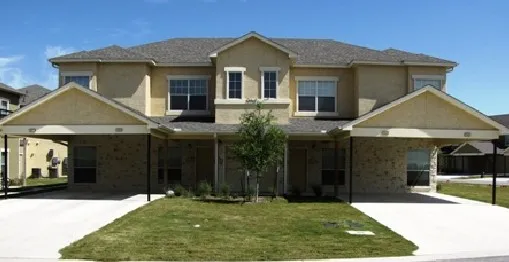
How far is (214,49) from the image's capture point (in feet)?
92.1

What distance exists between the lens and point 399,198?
23500 millimetres

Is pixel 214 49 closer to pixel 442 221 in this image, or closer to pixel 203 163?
pixel 203 163

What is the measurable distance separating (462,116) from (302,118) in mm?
7667

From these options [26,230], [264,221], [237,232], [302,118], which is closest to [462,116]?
[302,118]

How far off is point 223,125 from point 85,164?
7.61m

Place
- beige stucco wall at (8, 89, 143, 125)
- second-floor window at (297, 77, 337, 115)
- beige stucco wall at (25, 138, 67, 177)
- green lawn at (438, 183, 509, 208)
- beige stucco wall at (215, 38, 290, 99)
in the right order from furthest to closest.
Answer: beige stucco wall at (25, 138, 67, 177) < second-floor window at (297, 77, 337, 115) < beige stucco wall at (215, 38, 290, 99) < green lawn at (438, 183, 509, 208) < beige stucco wall at (8, 89, 143, 125)

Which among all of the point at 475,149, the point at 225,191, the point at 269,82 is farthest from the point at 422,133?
the point at 475,149

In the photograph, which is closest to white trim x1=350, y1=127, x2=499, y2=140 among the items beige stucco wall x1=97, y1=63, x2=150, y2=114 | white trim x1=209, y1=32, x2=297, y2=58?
white trim x1=209, y1=32, x2=297, y2=58

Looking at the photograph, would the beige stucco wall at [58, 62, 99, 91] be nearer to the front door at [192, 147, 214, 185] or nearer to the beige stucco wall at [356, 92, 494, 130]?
the front door at [192, 147, 214, 185]

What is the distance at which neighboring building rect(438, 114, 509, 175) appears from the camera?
201 ft

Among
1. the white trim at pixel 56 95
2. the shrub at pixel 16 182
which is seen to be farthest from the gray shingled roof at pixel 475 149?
the white trim at pixel 56 95

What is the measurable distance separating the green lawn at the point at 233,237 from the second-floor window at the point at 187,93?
8914 millimetres

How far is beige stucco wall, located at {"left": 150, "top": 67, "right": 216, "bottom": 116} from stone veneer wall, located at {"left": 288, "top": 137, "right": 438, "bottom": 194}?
505cm

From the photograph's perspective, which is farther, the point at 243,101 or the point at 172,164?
the point at 172,164
